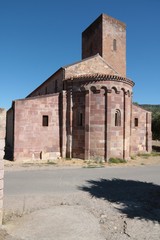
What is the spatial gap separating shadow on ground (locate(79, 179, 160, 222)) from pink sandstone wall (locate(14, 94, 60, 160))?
7.79 m

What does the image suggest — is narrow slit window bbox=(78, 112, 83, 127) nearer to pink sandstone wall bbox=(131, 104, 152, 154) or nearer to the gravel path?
pink sandstone wall bbox=(131, 104, 152, 154)

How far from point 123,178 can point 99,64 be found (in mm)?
12754

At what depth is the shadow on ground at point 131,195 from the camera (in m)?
6.89

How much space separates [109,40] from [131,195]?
2050cm

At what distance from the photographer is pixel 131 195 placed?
861cm

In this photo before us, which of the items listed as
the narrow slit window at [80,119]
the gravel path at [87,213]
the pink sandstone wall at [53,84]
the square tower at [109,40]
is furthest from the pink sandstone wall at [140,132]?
the gravel path at [87,213]

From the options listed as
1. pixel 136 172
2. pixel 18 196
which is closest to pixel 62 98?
pixel 136 172

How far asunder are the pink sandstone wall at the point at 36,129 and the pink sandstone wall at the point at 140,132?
8.64 metres

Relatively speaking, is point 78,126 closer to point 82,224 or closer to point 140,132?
point 140,132

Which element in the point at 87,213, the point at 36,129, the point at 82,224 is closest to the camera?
the point at 82,224

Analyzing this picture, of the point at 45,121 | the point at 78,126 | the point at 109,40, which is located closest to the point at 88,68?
the point at 78,126

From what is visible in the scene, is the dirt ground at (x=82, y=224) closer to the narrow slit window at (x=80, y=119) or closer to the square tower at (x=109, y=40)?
the narrow slit window at (x=80, y=119)

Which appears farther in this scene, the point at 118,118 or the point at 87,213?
the point at 118,118

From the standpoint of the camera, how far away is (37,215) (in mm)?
6348
